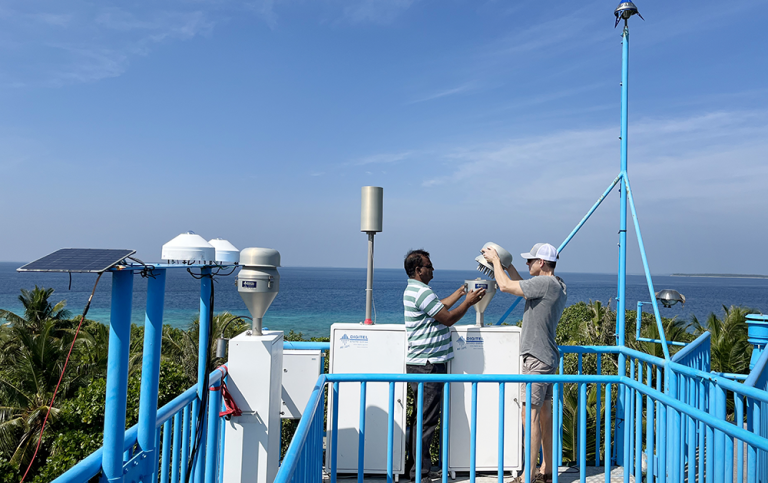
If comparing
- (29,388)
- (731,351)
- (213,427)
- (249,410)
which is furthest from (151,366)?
(29,388)

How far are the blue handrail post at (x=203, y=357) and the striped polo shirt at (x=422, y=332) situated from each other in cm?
149

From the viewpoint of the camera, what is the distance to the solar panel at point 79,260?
2068mm

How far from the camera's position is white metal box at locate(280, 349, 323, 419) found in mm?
4707

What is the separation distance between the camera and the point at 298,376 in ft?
15.5

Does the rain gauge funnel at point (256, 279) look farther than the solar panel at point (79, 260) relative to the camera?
Yes

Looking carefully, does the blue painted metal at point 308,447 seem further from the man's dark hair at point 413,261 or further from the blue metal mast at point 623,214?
the blue metal mast at point 623,214

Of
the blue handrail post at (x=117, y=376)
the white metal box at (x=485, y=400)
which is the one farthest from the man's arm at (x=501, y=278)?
the blue handrail post at (x=117, y=376)

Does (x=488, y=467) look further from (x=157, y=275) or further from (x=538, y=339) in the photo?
(x=157, y=275)

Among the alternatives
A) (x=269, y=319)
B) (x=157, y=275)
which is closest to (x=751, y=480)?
(x=157, y=275)

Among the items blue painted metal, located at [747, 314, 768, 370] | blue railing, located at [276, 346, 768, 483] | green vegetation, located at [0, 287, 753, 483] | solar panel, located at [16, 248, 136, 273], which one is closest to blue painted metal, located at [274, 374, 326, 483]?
blue railing, located at [276, 346, 768, 483]

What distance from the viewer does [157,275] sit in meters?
2.61

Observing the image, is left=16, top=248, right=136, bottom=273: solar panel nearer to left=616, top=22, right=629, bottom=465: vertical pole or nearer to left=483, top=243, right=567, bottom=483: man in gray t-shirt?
left=483, top=243, right=567, bottom=483: man in gray t-shirt

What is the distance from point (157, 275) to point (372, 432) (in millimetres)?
2556

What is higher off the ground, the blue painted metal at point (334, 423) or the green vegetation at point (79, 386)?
the blue painted metal at point (334, 423)
